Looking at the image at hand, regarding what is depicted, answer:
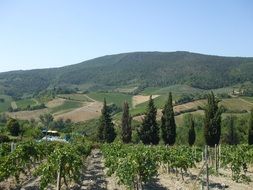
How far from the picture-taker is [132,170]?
25.5 meters

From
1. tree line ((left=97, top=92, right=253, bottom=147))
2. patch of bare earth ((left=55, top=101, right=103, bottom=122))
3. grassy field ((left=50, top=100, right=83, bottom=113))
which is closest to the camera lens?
tree line ((left=97, top=92, right=253, bottom=147))

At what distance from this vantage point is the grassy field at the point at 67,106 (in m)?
157

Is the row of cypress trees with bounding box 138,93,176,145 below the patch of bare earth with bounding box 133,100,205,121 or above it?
above

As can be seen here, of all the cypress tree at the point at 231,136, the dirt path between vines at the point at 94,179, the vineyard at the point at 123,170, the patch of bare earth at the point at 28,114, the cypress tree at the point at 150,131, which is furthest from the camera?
the patch of bare earth at the point at 28,114

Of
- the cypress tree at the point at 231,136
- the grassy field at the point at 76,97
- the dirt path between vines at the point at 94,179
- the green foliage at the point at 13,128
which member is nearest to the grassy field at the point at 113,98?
the grassy field at the point at 76,97

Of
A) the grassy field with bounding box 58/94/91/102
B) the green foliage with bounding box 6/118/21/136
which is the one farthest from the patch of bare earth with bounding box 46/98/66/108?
the green foliage with bounding box 6/118/21/136

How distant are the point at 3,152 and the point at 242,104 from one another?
114 metres

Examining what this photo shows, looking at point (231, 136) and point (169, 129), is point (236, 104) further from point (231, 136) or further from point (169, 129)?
point (169, 129)

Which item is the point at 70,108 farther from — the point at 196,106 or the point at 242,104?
the point at 242,104

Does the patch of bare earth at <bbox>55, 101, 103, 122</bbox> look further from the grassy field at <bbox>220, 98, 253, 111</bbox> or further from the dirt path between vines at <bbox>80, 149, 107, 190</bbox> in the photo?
the dirt path between vines at <bbox>80, 149, 107, 190</bbox>

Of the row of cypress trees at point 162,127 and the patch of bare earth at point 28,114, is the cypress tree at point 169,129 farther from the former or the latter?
the patch of bare earth at point 28,114

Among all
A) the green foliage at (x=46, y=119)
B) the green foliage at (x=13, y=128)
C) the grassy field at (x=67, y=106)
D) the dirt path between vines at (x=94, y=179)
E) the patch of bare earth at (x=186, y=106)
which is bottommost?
the green foliage at (x=46, y=119)

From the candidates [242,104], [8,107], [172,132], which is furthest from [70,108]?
[172,132]

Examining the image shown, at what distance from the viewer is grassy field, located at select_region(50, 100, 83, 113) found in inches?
6196
